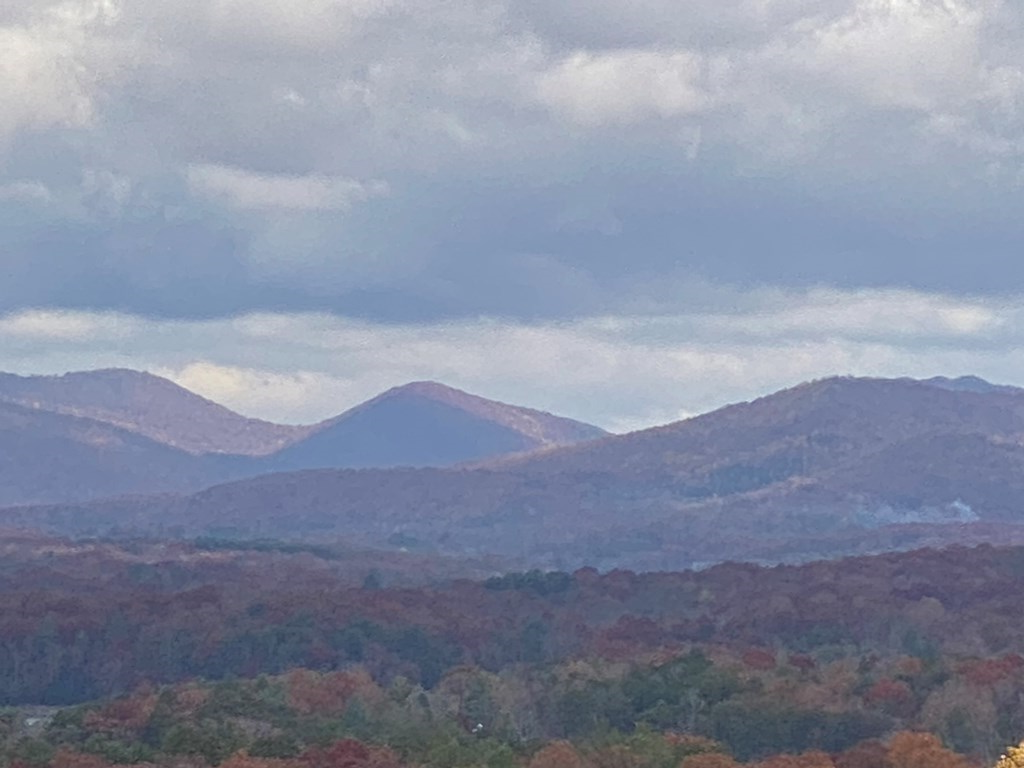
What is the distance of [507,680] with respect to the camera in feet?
453

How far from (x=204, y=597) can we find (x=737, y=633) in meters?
43.0

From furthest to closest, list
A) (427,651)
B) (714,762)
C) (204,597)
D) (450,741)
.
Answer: (204,597), (427,651), (450,741), (714,762)

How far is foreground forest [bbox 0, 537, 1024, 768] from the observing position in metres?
102

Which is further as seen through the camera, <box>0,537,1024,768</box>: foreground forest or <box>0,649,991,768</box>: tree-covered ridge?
<box>0,537,1024,768</box>: foreground forest

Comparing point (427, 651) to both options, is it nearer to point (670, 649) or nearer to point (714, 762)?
point (670, 649)

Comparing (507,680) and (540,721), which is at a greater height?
(507,680)

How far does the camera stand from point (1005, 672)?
12412 centimetres

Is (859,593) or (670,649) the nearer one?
(670,649)

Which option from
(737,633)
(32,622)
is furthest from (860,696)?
(32,622)


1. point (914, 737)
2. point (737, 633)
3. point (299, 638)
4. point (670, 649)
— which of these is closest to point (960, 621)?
point (737, 633)

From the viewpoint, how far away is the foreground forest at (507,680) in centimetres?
10175

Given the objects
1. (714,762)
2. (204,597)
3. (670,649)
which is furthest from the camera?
(204,597)

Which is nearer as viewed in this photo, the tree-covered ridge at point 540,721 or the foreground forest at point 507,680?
the tree-covered ridge at point 540,721

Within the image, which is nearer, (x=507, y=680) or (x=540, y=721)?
(x=540, y=721)
